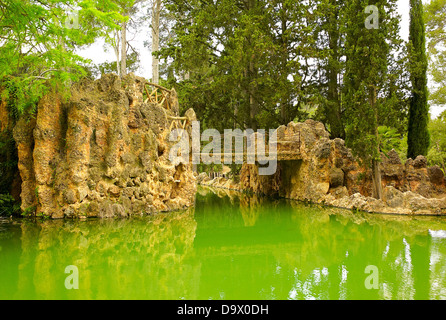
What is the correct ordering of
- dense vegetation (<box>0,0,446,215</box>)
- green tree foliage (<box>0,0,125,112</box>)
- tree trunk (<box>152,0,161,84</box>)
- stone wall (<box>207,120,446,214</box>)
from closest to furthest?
green tree foliage (<box>0,0,125,112</box>), dense vegetation (<box>0,0,446,215</box>), stone wall (<box>207,120,446,214</box>), tree trunk (<box>152,0,161,84</box>)

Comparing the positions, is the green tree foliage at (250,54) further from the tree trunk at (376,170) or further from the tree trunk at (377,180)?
the tree trunk at (377,180)

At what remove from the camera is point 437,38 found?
18.9 meters

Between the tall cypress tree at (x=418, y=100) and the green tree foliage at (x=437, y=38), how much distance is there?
12.7 ft

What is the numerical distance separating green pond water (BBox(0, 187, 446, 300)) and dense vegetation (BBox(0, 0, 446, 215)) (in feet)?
12.3

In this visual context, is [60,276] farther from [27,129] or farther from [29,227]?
[27,129]

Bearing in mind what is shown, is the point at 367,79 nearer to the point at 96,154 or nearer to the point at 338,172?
the point at 338,172

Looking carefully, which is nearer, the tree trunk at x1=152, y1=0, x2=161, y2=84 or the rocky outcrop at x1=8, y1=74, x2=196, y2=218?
the rocky outcrop at x1=8, y1=74, x2=196, y2=218

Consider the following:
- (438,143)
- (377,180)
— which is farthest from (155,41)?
(438,143)

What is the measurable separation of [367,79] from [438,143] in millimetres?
8852

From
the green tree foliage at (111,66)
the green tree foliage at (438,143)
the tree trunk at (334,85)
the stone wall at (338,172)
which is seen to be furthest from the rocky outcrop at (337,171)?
the green tree foliage at (111,66)

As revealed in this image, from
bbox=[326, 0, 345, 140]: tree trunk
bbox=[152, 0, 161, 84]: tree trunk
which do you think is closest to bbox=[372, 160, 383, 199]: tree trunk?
bbox=[326, 0, 345, 140]: tree trunk

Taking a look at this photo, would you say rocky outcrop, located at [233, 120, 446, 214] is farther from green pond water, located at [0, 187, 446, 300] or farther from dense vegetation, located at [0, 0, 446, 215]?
green pond water, located at [0, 187, 446, 300]

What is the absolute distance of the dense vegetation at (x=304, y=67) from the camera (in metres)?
11.4

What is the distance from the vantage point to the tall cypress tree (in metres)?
15.1
